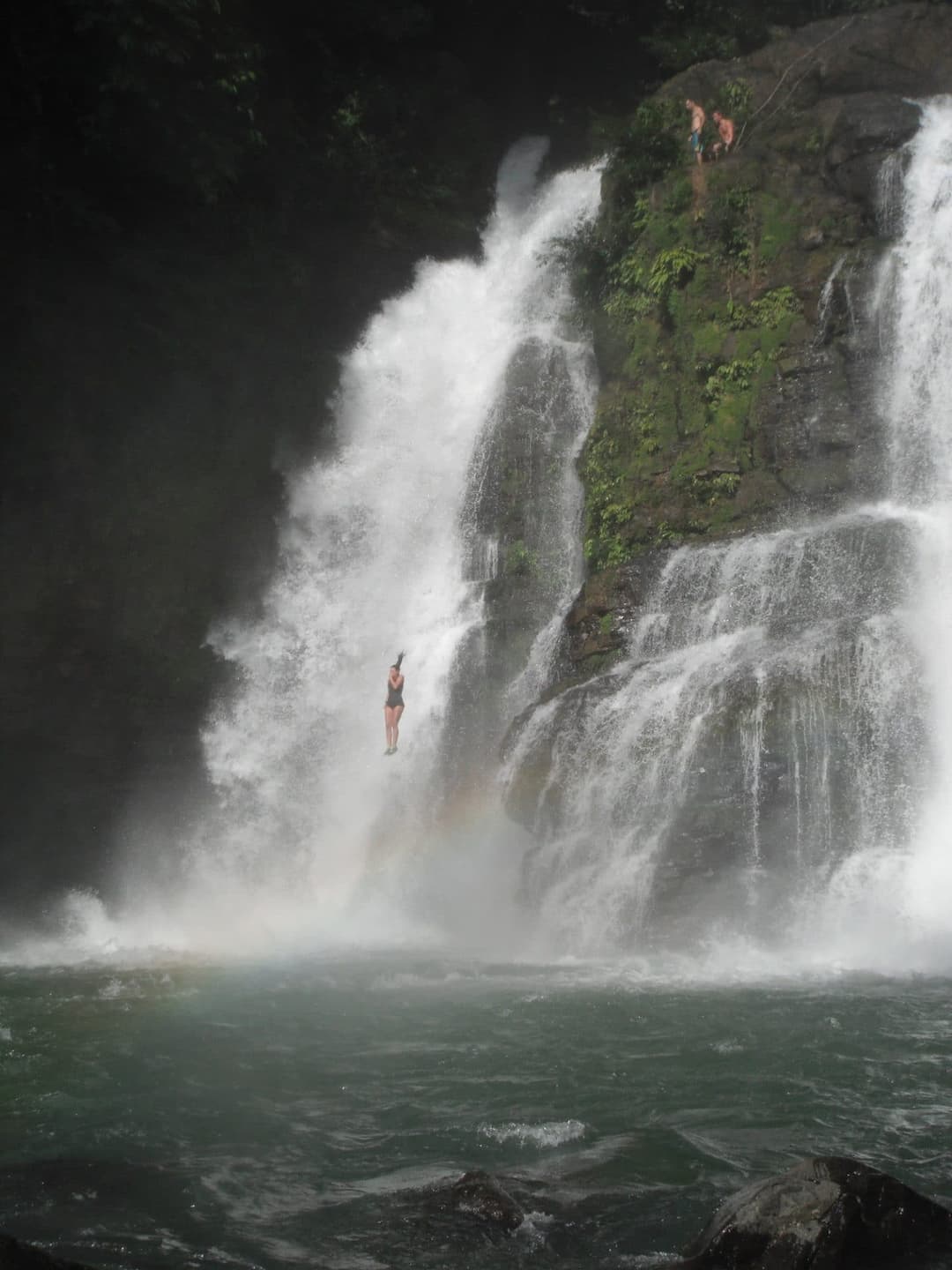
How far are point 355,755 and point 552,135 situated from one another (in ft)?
53.4

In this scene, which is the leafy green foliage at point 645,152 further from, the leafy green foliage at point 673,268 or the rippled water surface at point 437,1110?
the rippled water surface at point 437,1110

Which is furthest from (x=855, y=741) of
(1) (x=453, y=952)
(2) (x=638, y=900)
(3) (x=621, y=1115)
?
(3) (x=621, y=1115)

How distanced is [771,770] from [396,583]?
342 inches

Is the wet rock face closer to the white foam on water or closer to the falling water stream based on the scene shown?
the falling water stream

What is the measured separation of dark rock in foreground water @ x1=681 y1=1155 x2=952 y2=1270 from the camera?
12.6 feet

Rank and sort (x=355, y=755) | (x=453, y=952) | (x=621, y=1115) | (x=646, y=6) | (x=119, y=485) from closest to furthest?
(x=621, y=1115) < (x=453, y=952) < (x=355, y=755) < (x=119, y=485) < (x=646, y=6)

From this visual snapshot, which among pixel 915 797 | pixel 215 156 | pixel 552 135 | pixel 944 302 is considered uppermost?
pixel 552 135

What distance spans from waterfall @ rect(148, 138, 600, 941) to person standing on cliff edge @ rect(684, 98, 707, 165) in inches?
102

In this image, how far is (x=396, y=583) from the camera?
18219 millimetres

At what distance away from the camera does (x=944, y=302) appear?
601 inches

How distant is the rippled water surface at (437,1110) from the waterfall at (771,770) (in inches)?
58.9

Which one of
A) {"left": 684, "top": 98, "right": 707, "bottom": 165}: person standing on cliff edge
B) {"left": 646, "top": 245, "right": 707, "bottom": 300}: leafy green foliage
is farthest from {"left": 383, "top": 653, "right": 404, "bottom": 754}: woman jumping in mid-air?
{"left": 684, "top": 98, "right": 707, "bottom": 165}: person standing on cliff edge

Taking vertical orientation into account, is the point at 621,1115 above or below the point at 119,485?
below

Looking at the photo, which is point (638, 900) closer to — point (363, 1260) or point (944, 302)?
point (363, 1260)
